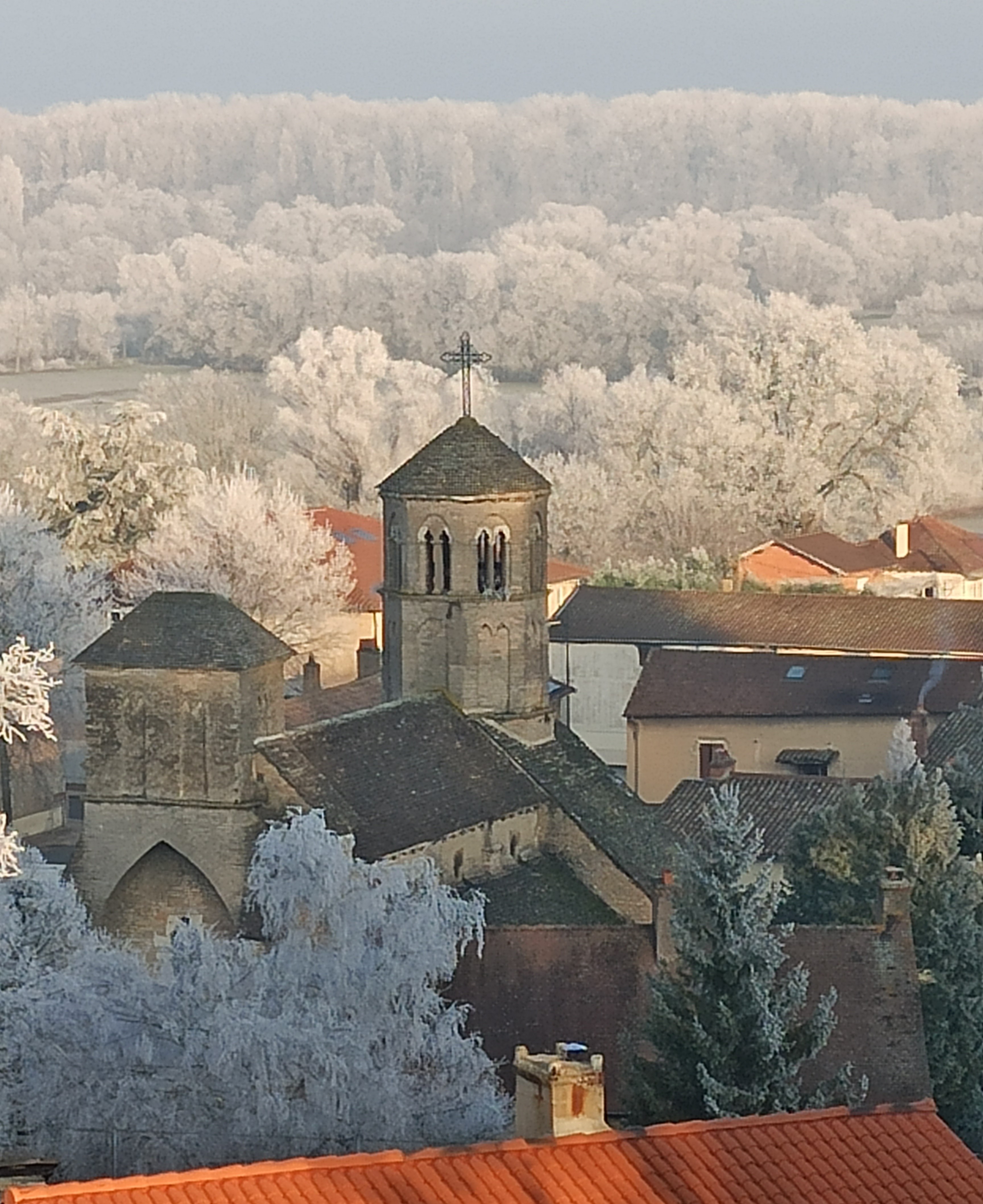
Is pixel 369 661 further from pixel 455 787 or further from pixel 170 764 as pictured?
pixel 170 764

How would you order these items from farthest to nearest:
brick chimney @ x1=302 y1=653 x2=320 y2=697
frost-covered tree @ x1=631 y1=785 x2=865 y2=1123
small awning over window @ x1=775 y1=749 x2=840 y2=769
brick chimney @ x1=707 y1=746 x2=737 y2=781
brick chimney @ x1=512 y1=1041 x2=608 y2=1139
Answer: brick chimney @ x1=302 y1=653 x2=320 y2=697 → small awning over window @ x1=775 y1=749 x2=840 y2=769 → brick chimney @ x1=707 y1=746 x2=737 y2=781 → frost-covered tree @ x1=631 y1=785 x2=865 y2=1123 → brick chimney @ x1=512 y1=1041 x2=608 y2=1139

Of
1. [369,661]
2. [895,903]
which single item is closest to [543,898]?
[895,903]

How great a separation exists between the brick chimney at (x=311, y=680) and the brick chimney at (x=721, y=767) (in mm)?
7718

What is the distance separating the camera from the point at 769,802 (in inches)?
1735

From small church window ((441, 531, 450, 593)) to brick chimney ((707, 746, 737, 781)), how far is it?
838 centimetres

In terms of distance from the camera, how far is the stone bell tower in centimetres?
3841

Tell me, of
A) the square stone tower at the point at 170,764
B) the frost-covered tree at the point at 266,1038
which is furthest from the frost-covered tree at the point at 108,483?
the frost-covered tree at the point at 266,1038

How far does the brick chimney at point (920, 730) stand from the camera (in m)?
48.1

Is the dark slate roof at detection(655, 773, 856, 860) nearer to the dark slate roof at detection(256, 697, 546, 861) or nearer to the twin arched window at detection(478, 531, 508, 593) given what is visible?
the twin arched window at detection(478, 531, 508, 593)

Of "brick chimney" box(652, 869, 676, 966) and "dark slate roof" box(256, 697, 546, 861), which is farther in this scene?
"dark slate roof" box(256, 697, 546, 861)

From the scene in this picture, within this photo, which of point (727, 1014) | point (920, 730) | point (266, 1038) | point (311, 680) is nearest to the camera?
point (266, 1038)

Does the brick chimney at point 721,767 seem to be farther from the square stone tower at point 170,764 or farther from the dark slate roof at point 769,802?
the square stone tower at point 170,764

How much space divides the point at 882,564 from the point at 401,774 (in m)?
39.8

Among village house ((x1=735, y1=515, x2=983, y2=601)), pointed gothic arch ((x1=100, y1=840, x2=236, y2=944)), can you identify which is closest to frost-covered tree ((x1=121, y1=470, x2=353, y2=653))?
village house ((x1=735, y1=515, x2=983, y2=601))
